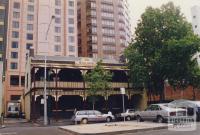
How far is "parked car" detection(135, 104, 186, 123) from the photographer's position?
24.3 metres

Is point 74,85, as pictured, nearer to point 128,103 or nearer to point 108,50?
point 128,103

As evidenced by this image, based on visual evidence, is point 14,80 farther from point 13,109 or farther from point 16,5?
point 13,109

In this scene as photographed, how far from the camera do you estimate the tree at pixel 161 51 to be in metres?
39.5

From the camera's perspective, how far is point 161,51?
40.4 m

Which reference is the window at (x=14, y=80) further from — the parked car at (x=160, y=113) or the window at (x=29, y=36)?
the parked car at (x=160, y=113)

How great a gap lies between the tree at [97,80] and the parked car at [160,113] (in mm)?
11880

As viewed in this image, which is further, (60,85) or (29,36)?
(29,36)

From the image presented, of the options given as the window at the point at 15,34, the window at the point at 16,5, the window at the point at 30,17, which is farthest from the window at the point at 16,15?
the window at the point at 15,34

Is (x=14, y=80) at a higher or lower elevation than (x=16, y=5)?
lower

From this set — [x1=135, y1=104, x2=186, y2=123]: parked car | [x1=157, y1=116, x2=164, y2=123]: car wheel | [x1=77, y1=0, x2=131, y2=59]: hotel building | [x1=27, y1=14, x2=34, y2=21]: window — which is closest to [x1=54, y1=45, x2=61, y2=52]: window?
[x1=27, y1=14, x2=34, y2=21]: window

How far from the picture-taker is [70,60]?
4512cm

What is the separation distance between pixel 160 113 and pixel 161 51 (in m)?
16.5

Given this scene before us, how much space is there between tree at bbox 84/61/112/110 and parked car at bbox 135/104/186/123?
11880 mm

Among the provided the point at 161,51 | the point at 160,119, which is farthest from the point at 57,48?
the point at 160,119
